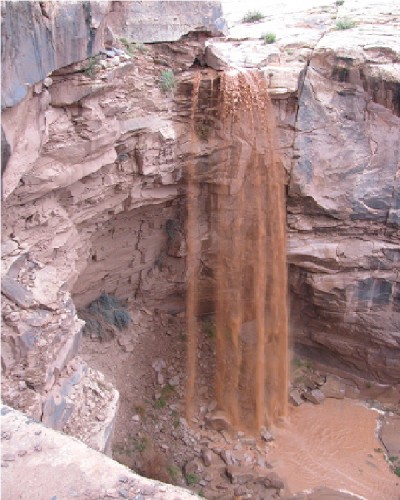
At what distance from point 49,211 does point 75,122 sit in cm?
154

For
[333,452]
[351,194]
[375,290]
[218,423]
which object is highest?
[351,194]

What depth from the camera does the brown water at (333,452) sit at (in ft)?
39.8

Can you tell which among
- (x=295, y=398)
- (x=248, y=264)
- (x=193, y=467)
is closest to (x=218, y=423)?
(x=193, y=467)

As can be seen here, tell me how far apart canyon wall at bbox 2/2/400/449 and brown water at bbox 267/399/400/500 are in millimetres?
1710

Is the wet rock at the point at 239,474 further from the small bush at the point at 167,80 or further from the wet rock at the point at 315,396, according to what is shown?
the small bush at the point at 167,80

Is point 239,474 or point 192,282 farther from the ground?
point 192,282

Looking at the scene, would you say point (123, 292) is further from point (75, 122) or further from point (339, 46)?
point (339, 46)

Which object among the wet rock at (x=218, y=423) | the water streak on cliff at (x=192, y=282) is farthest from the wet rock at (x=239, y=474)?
the water streak on cliff at (x=192, y=282)

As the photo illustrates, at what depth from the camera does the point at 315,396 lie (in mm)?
14391

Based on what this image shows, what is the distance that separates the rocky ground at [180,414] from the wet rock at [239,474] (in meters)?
0.02

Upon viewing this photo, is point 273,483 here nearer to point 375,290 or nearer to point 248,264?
point 248,264

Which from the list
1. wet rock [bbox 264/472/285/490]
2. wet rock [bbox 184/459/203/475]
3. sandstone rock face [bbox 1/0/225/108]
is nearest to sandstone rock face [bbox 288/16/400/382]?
sandstone rock face [bbox 1/0/225/108]

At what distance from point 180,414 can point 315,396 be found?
354 centimetres

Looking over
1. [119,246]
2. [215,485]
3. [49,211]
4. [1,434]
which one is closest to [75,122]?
[49,211]
